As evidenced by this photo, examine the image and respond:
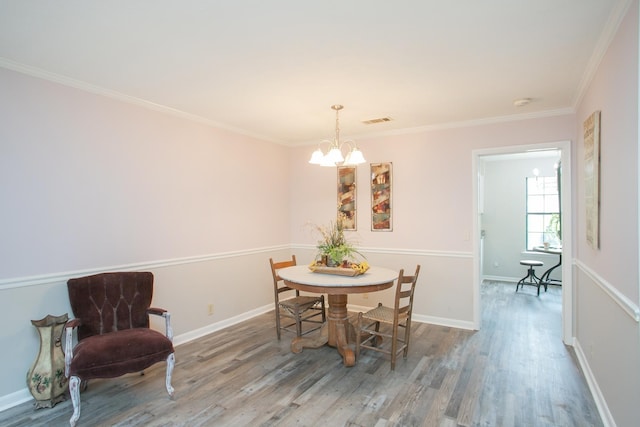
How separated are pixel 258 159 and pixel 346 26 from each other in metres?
3.05

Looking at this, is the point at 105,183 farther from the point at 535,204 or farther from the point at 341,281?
the point at 535,204

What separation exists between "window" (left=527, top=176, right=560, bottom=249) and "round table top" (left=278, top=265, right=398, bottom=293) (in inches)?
193

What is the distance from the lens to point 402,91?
3.20 m

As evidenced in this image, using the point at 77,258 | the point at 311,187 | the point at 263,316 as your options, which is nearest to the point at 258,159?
the point at 311,187

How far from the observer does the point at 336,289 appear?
10.1 feet

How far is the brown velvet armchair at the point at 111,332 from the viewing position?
94.7 inches

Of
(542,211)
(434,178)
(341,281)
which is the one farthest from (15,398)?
(542,211)

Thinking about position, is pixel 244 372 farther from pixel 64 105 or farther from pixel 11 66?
pixel 11 66

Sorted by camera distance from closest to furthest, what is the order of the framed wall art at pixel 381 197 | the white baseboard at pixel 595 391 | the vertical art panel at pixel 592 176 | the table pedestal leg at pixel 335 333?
1. the white baseboard at pixel 595 391
2. the vertical art panel at pixel 592 176
3. the table pedestal leg at pixel 335 333
4. the framed wall art at pixel 381 197

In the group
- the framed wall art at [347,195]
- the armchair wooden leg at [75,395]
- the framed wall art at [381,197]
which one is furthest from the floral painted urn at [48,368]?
the framed wall art at [381,197]

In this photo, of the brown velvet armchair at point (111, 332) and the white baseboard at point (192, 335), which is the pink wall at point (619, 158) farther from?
the white baseboard at point (192, 335)

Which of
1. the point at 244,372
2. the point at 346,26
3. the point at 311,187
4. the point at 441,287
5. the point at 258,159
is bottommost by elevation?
the point at 244,372

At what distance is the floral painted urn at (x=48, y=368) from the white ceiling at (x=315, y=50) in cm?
192

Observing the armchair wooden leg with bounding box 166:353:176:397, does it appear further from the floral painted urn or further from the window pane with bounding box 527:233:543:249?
the window pane with bounding box 527:233:543:249
